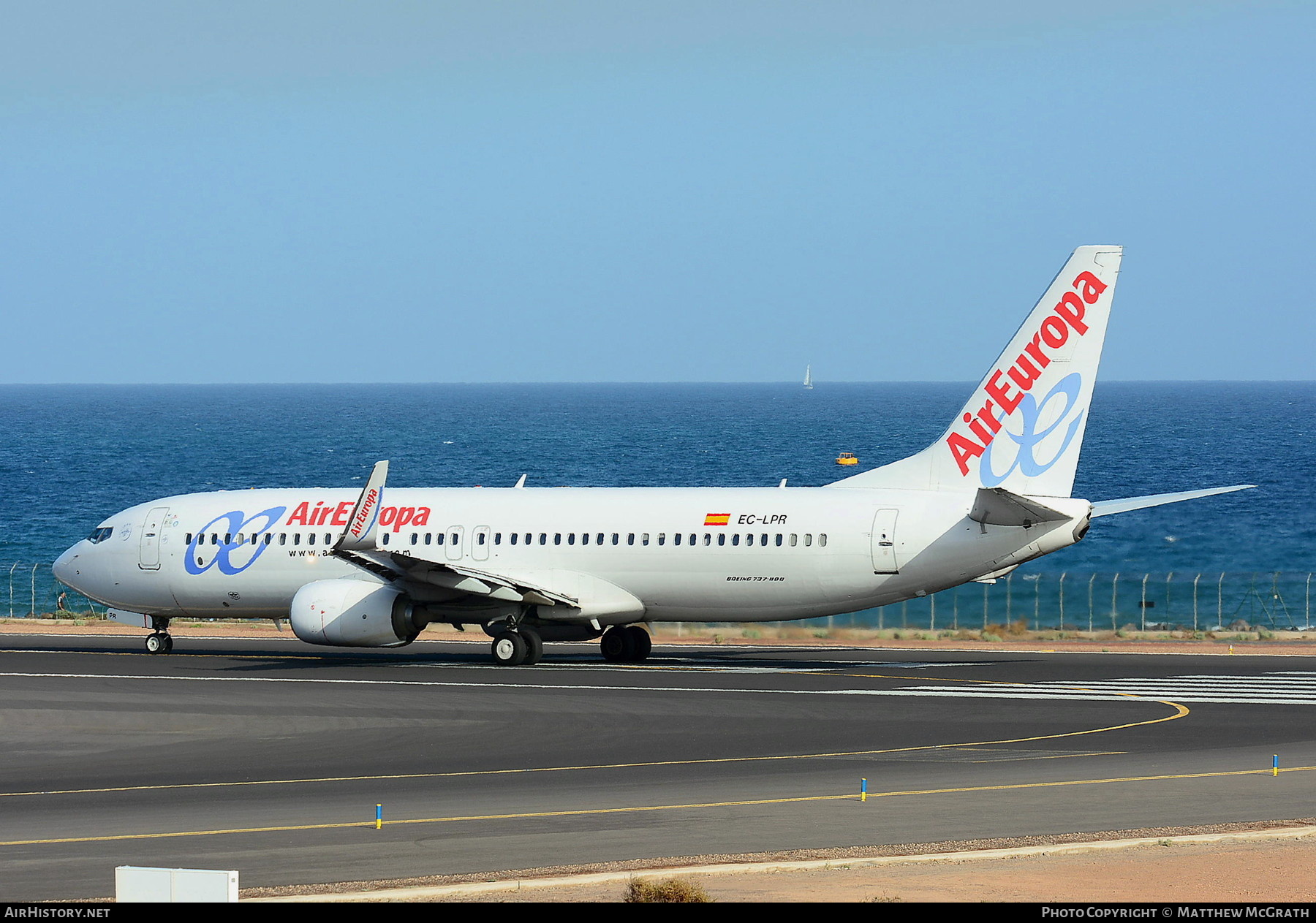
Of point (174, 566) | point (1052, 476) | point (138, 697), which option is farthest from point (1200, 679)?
point (174, 566)

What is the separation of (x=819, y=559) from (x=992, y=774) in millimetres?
15471

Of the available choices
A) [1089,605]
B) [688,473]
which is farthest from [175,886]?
[688,473]

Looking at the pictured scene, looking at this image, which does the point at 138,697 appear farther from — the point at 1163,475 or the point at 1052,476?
the point at 1163,475

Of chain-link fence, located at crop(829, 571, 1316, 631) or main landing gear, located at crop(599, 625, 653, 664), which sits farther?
chain-link fence, located at crop(829, 571, 1316, 631)

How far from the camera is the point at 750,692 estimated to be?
113 feet

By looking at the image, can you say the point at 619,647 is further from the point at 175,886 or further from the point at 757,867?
the point at 175,886

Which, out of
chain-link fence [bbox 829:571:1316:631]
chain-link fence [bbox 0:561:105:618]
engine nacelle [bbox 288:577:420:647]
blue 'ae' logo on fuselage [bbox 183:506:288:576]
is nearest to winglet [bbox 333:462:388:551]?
engine nacelle [bbox 288:577:420:647]

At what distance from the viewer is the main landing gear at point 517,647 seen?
4128cm

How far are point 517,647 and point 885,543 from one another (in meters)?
8.94

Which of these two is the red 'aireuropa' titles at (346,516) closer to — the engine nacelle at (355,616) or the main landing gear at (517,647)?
the engine nacelle at (355,616)

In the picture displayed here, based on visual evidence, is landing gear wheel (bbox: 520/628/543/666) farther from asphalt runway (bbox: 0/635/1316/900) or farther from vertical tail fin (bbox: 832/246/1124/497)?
vertical tail fin (bbox: 832/246/1124/497)

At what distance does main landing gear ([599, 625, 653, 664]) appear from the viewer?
1681 inches

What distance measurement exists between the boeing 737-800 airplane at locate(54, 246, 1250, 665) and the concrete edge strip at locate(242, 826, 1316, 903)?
17.4 metres

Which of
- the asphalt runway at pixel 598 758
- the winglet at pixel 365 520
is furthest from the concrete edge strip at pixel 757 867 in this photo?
the winglet at pixel 365 520
